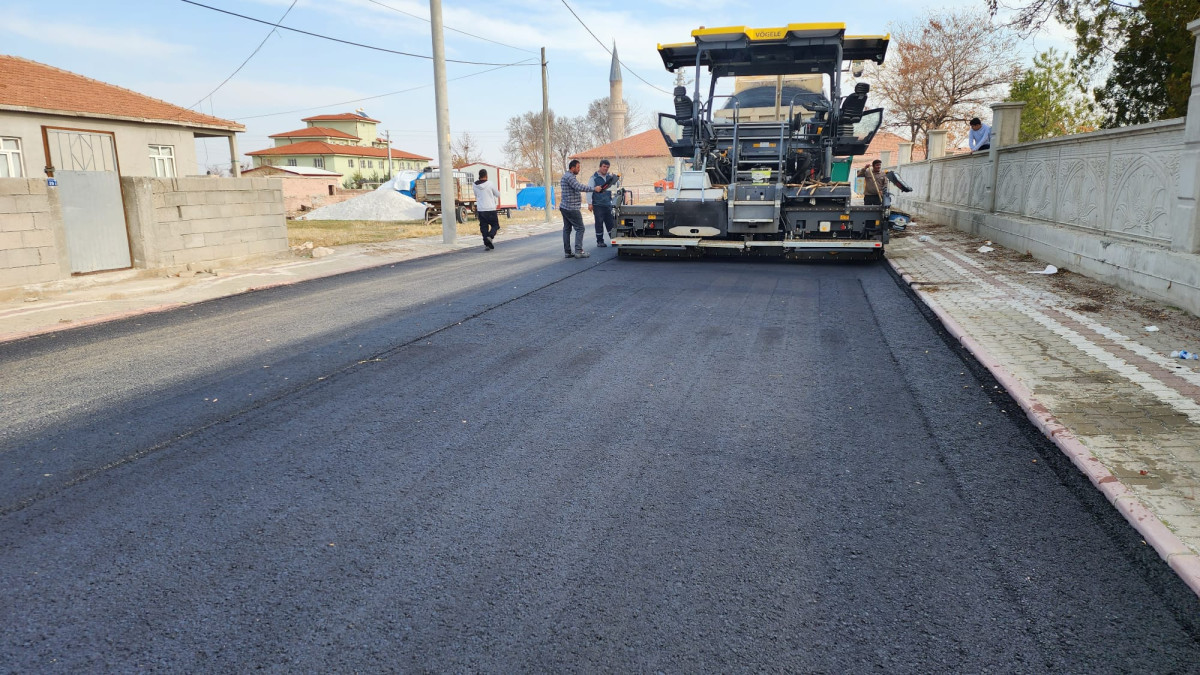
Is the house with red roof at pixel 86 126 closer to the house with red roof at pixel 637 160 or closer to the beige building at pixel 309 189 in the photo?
the beige building at pixel 309 189

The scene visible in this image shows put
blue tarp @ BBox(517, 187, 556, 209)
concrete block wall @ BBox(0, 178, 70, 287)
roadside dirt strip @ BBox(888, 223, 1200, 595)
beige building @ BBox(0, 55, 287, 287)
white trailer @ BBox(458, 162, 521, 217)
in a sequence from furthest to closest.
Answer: blue tarp @ BBox(517, 187, 556, 209) → white trailer @ BBox(458, 162, 521, 217) → beige building @ BBox(0, 55, 287, 287) → concrete block wall @ BBox(0, 178, 70, 287) → roadside dirt strip @ BBox(888, 223, 1200, 595)

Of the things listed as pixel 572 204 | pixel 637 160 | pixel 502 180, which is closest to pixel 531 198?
pixel 502 180

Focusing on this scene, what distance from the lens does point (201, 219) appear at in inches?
493

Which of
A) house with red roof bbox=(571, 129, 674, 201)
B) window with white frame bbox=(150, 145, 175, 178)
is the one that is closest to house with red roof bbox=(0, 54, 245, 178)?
window with white frame bbox=(150, 145, 175, 178)

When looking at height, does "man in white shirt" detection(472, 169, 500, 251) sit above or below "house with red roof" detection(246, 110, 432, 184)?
below

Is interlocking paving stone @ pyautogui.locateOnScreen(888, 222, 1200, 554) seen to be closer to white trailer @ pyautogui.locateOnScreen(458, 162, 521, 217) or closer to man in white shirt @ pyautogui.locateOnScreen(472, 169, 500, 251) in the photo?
man in white shirt @ pyautogui.locateOnScreen(472, 169, 500, 251)

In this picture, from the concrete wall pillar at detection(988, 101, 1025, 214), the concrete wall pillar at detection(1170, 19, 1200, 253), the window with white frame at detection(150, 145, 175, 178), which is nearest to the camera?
the concrete wall pillar at detection(1170, 19, 1200, 253)

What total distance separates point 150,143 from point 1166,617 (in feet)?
90.4

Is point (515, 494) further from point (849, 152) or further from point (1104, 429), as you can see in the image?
point (849, 152)

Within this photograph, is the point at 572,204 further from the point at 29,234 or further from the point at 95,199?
the point at 29,234

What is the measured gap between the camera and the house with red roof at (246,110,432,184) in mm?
78000

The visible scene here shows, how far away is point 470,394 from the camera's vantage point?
5.34 metres

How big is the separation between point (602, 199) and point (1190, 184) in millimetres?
9752

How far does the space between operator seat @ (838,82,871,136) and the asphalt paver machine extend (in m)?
0.02
